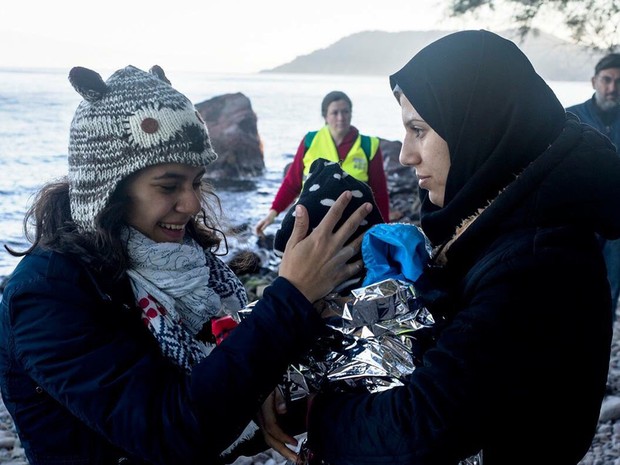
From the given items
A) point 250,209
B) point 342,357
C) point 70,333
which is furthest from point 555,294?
point 250,209

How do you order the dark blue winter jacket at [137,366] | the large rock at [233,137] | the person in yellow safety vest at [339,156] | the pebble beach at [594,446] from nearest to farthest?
the dark blue winter jacket at [137,366] → the pebble beach at [594,446] → the person in yellow safety vest at [339,156] → the large rock at [233,137]

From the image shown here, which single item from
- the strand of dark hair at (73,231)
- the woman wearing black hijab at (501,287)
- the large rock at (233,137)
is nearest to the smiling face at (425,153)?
the woman wearing black hijab at (501,287)

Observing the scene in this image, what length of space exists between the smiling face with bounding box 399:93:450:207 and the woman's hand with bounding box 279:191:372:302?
21 centimetres

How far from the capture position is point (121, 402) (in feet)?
4.73

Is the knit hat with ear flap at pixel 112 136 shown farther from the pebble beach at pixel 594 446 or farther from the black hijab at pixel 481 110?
the pebble beach at pixel 594 446

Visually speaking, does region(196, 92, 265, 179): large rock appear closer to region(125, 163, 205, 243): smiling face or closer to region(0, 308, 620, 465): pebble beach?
region(0, 308, 620, 465): pebble beach

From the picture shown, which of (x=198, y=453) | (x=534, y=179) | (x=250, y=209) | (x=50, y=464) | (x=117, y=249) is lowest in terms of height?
(x=250, y=209)

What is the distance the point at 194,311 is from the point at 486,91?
1211 millimetres

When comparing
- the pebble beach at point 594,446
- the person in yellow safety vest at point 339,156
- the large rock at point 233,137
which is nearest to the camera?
the pebble beach at point 594,446

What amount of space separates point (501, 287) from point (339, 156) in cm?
433

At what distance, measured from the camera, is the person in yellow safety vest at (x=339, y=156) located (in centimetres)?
545

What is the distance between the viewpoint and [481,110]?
152cm

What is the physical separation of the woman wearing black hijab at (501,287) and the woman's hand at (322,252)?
235 mm

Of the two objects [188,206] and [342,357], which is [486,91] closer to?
[342,357]
